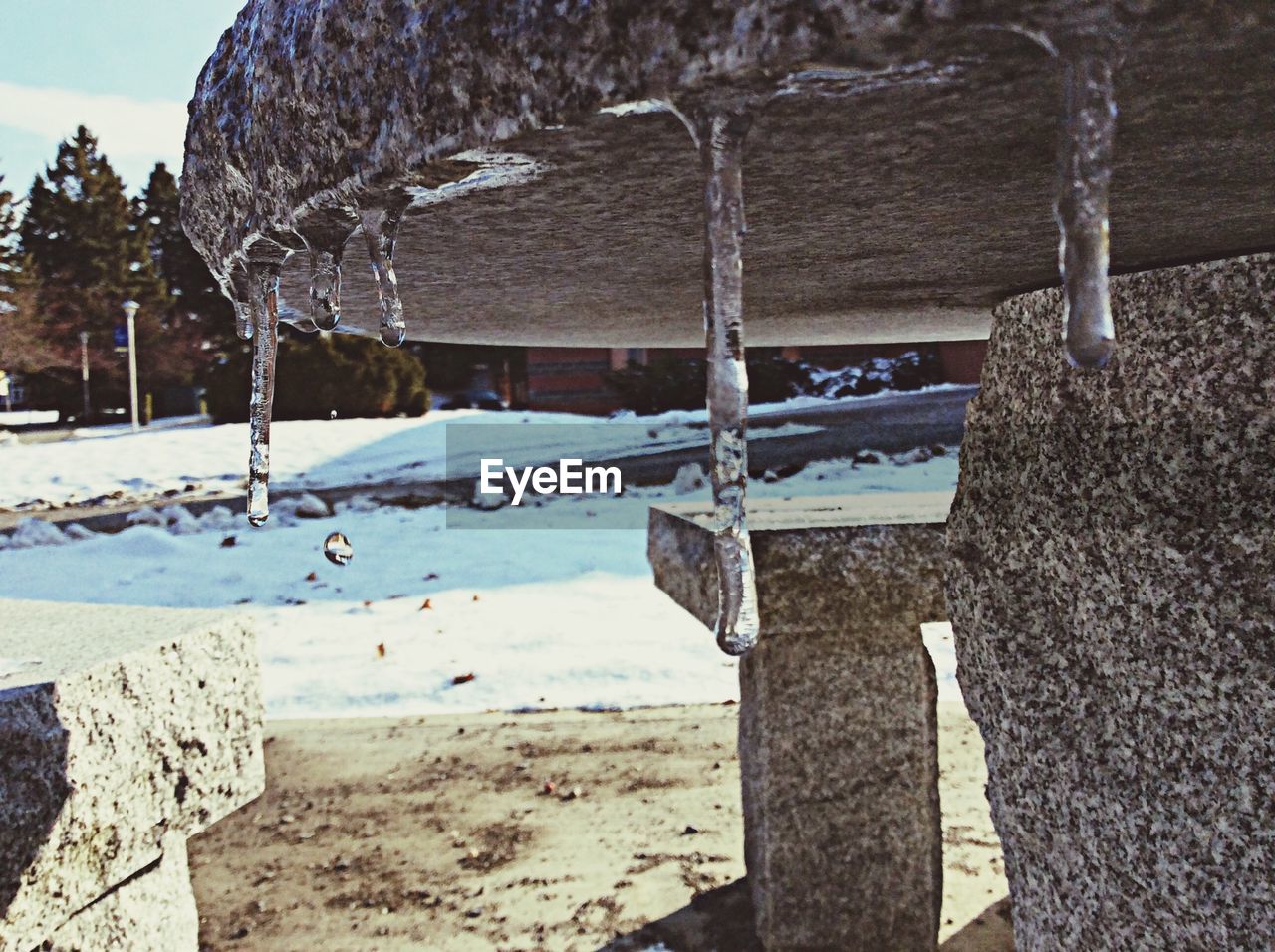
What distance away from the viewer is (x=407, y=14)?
72 centimetres

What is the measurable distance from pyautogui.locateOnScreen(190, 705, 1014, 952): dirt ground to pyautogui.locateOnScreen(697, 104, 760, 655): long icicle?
1.97m

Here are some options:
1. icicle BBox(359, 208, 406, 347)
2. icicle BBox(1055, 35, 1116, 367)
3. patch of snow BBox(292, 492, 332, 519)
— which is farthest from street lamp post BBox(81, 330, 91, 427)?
icicle BBox(1055, 35, 1116, 367)

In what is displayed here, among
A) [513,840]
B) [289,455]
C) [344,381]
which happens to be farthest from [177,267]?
[513,840]

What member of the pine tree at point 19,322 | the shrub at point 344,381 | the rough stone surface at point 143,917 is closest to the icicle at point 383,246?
the rough stone surface at point 143,917

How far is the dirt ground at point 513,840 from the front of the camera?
8.47 feet

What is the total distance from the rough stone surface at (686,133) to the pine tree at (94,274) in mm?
26749

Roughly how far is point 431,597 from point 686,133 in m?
4.99

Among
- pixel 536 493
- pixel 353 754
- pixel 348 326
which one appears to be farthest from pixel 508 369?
pixel 348 326

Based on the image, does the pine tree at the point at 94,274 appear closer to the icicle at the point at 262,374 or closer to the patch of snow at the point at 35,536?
the patch of snow at the point at 35,536

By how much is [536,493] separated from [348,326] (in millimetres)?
7105

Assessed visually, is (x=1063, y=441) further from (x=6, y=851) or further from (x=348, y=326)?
(x=6, y=851)

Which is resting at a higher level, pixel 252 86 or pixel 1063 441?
pixel 252 86

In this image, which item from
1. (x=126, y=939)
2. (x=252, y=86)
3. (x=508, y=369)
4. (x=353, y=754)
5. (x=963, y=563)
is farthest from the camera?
(x=508, y=369)

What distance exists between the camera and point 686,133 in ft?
2.35
